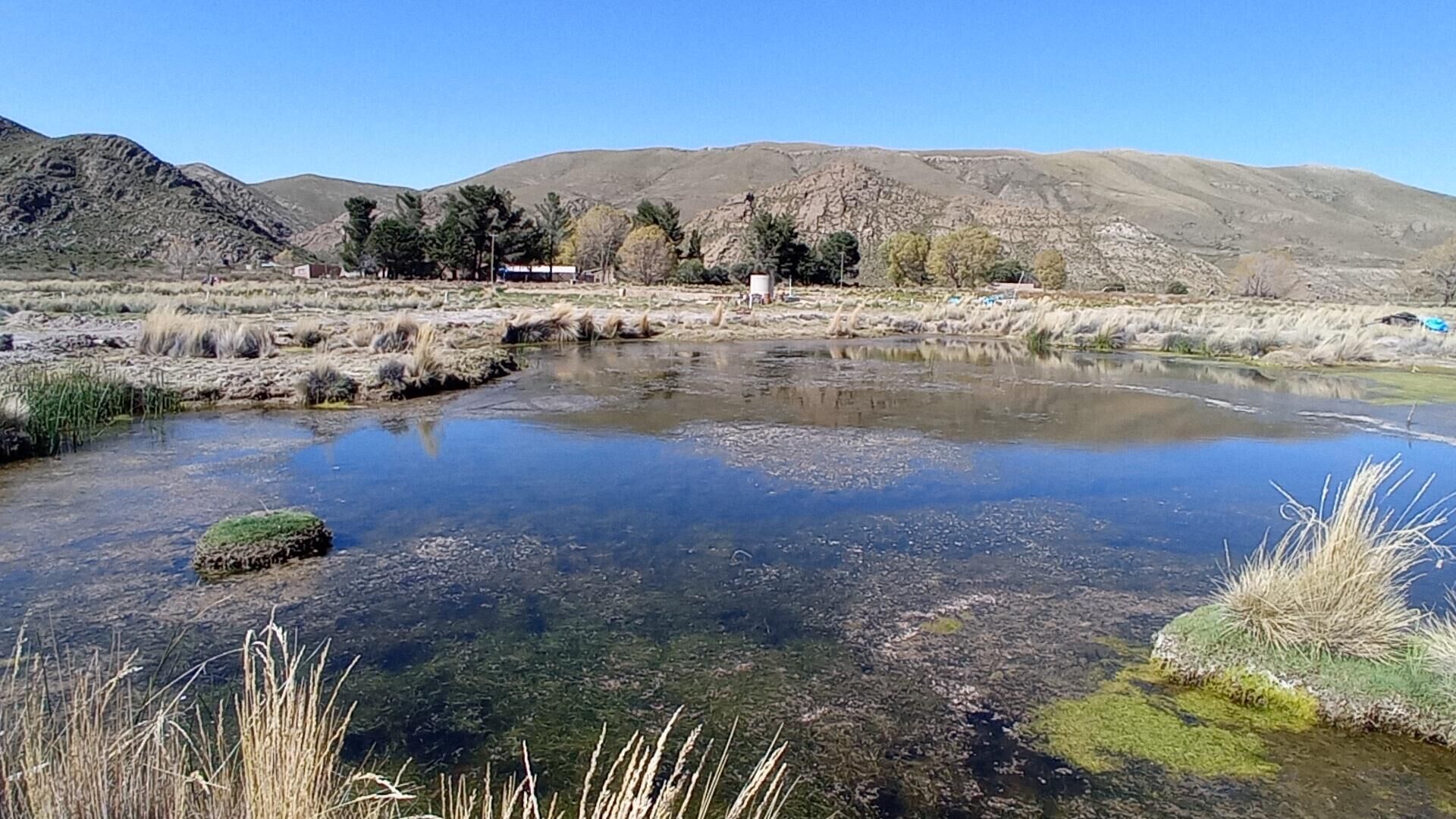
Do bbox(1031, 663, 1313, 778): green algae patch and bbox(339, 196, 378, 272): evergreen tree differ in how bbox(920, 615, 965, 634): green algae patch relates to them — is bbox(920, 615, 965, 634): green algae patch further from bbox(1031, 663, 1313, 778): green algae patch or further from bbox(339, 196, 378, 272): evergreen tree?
bbox(339, 196, 378, 272): evergreen tree

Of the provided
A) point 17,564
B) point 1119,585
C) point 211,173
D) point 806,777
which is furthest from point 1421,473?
point 211,173

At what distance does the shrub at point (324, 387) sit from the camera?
561 inches

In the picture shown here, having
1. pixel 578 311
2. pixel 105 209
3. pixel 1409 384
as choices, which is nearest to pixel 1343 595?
pixel 1409 384

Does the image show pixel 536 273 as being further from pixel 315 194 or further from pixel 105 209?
pixel 315 194

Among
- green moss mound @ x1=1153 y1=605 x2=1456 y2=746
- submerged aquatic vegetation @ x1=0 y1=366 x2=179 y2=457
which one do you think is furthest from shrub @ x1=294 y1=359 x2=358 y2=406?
green moss mound @ x1=1153 y1=605 x2=1456 y2=746

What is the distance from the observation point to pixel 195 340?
1747 cm

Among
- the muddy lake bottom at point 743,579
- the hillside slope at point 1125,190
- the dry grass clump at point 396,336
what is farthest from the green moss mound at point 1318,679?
the hillside slope at point 1125,190

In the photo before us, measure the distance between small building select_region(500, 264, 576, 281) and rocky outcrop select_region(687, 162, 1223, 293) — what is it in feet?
50.3

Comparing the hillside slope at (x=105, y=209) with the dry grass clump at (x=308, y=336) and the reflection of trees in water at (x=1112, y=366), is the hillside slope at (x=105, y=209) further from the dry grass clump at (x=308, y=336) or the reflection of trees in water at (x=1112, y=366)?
the reflection of trees in water at (x=1112, y=366)

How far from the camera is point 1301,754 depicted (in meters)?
4.28

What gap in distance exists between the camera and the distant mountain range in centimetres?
7262

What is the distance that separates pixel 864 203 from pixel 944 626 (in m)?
97.1

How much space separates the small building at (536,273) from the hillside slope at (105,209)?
21248mm

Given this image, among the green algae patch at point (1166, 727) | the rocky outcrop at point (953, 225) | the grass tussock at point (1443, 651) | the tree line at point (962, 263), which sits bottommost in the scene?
the green algae patch at point (1166, 727)
